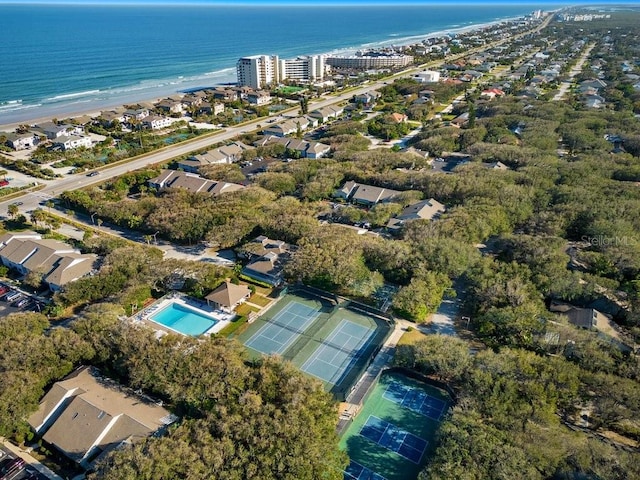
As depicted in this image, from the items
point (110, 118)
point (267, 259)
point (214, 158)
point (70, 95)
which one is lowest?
point (267, 259)

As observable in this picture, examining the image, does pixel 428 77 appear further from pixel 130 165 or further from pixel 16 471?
pixel 16 471

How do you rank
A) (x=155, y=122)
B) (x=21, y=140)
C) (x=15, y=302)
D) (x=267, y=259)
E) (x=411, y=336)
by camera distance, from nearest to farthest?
(x=411, y=336) → (x=15, y=302) → (x=267, y=259) → (x=21, y=140) → (x=155, y=122)

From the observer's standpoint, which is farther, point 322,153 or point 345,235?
point 322,153

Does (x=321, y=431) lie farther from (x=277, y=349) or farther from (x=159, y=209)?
(x=159, y=209)

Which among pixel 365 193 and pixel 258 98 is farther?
pixel 258 98

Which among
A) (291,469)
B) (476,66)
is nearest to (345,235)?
(291,469)

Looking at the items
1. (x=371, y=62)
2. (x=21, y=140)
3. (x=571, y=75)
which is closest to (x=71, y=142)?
(x=21, y=140)
